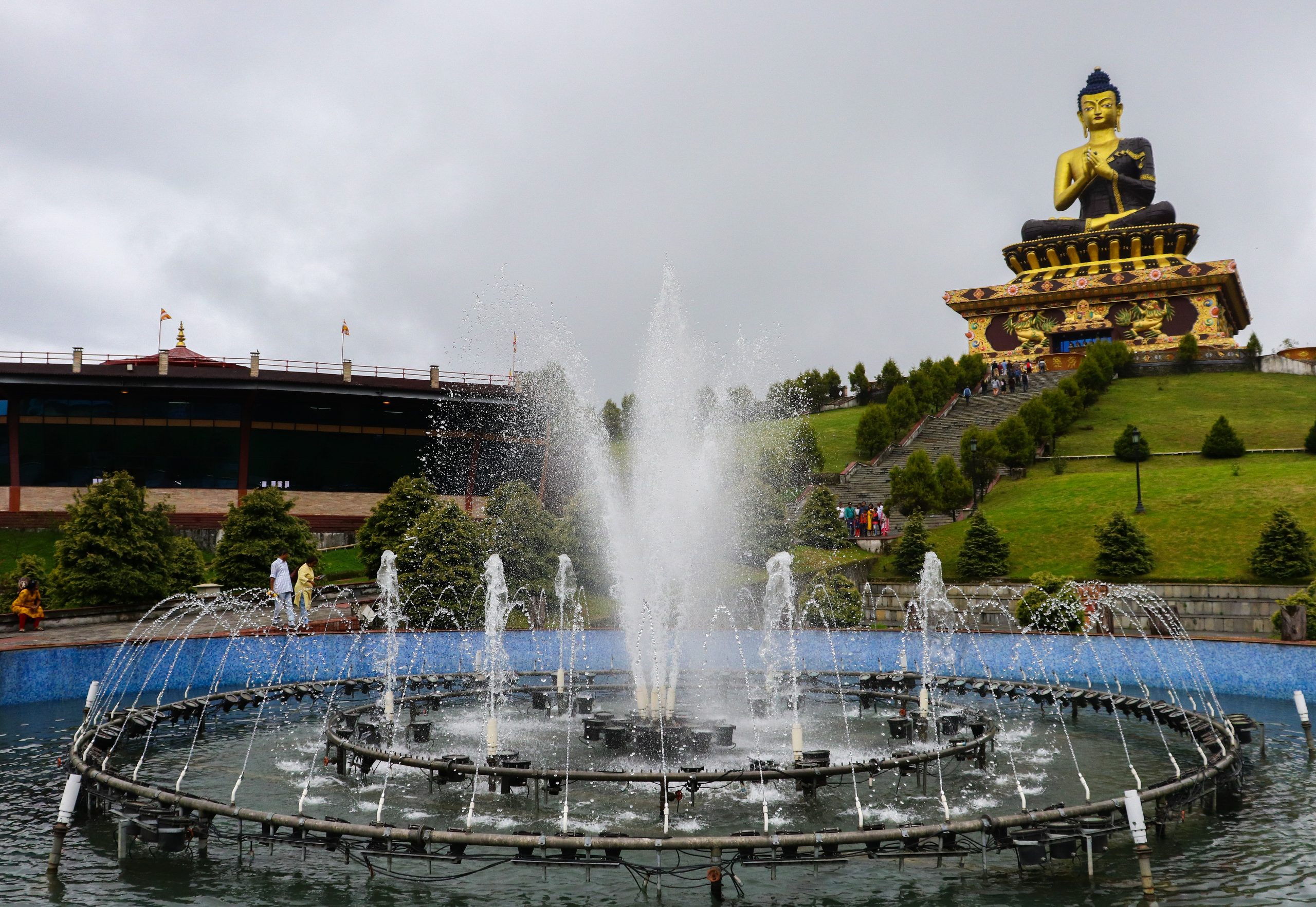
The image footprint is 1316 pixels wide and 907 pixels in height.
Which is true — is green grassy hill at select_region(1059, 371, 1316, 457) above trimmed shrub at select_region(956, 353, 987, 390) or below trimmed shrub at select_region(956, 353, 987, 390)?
below

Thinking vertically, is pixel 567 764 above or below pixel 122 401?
below

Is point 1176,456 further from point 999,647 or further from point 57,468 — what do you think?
point 57,468

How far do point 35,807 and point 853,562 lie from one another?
2175 centimetres

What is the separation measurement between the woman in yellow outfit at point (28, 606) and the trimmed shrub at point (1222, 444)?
117 ft

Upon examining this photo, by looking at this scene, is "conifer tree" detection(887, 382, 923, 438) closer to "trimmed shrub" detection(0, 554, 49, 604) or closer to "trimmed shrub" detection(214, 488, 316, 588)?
"trimmed shrub" detection(214, 488, 316, 588)

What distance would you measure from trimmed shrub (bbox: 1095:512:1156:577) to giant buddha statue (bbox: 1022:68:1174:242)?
132ft

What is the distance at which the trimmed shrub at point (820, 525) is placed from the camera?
101 feet

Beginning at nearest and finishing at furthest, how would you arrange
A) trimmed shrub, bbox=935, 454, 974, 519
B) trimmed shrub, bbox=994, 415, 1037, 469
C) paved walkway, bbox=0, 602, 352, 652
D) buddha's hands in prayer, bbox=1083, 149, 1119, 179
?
1. paved walkway, bbox=0, 602, 352, 652
2. trimmed shrub, bbox=935, 454, 974, 519
3. trimmed shrub, bbox=994, 415, 1037, 469
4. buddha's hands in prayer, bbox=1083, 149, 1119, 179

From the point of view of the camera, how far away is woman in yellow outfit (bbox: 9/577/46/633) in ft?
66.2

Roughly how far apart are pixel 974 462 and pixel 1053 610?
13114 millimetres

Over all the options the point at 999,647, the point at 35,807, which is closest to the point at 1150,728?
the point at 999,647

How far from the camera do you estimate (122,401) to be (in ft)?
123

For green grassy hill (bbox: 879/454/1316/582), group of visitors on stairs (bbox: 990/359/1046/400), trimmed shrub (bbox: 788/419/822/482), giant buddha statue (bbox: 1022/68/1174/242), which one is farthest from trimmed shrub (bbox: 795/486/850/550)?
giant buddha statue (bbox: 1022/68/1174/242)

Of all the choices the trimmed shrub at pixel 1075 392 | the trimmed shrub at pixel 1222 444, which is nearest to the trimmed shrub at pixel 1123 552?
the trimmed shrub at pixel 1222 444
